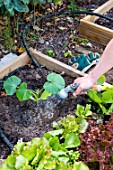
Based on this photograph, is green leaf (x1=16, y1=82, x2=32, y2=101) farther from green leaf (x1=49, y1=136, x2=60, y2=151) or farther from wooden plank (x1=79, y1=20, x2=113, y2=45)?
wooden plank (x1=79, y1=20, x2=113, y2=45)

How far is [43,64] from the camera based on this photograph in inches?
111

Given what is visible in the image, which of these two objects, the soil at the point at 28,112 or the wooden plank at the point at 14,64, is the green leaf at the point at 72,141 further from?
the wooden plank at the point at 14,64

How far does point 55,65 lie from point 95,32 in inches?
28.1

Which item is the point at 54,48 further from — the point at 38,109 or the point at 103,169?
the point at 103,169

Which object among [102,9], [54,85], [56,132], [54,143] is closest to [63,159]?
[54,143]

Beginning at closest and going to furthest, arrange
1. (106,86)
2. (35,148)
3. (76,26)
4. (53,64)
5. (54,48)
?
(35,148)
(106,86)
(53,64)
(54,48)
(76,26)

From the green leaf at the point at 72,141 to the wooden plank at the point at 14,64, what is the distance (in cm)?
81

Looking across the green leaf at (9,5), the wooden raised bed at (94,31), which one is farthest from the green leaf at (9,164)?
the wooden raised bed at (94,31)

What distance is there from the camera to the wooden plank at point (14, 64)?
8.84 feet

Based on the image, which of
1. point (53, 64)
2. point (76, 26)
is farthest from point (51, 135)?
point (76, 26)

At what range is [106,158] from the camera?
6.46 feet

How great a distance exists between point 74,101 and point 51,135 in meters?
0.45

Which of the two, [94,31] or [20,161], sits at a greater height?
[20,161]

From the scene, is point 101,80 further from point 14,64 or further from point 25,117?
point 14,64
